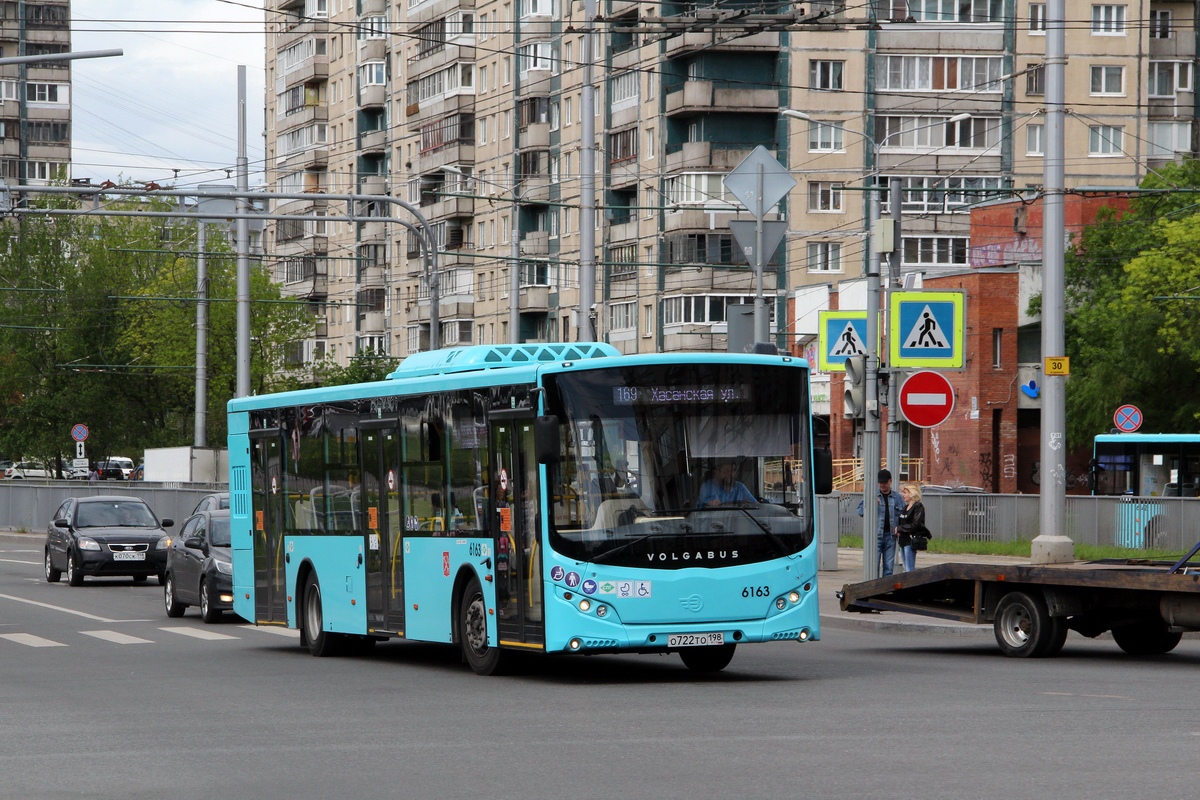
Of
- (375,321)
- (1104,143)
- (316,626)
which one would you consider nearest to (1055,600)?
(316,626)

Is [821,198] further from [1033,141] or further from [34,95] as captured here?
[34,95]

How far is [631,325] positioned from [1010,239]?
17925 millimetres

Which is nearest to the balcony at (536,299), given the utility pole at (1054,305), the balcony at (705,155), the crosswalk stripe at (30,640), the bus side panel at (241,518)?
the balcony at (705,155)

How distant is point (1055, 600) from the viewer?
1825 centimetres

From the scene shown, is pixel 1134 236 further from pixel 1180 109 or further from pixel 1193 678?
pixel 1193 678

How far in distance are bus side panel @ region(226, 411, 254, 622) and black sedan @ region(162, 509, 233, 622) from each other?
312cm

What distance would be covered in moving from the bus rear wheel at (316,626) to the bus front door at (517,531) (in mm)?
4052

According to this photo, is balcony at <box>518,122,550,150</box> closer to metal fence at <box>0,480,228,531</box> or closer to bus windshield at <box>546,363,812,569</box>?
metal fence at <box>0,480,228,531</box>

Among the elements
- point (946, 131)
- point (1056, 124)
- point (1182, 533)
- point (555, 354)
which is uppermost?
point (946, 131)

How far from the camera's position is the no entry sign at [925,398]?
23922 millimetres

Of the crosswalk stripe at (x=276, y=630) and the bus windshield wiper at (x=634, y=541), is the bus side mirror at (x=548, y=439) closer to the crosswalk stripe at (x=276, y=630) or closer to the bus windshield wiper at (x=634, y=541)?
the bus windshield wiper at (x=634, y=541)

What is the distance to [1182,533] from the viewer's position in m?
40.8

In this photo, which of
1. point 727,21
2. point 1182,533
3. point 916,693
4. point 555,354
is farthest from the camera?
point 1182,533

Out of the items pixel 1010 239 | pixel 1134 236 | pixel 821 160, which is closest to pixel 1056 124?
pixel 1134 236
